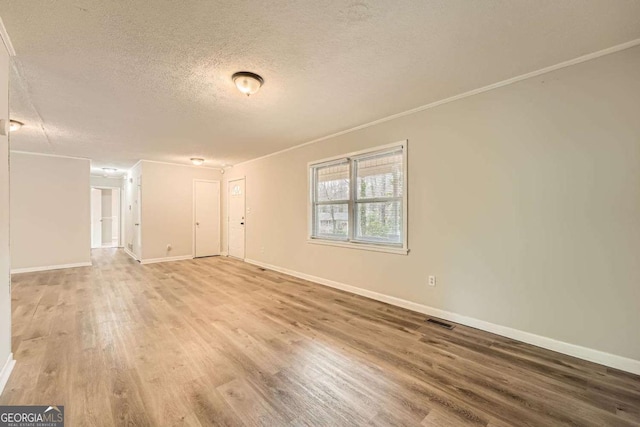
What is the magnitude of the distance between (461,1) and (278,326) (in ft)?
10.3

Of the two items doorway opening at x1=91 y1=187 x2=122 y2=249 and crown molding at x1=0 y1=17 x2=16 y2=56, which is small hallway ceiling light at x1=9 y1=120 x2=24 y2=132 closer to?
crown molding at x1=0 y1=17 x2=16 y2=56

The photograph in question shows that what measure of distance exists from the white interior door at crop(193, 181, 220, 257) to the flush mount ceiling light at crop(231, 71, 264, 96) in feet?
17.4

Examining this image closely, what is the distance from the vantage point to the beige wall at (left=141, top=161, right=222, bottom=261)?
21.1 feet

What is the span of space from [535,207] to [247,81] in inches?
115

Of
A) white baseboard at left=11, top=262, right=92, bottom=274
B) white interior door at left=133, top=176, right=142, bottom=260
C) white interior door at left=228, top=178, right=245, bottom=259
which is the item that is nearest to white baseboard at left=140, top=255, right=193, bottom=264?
white interior door at left=133, top=176, right=142, bottom=260

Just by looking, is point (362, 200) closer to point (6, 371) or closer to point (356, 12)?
point (356, 12)

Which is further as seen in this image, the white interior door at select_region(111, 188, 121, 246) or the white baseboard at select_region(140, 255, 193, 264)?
the white interior door at select_region(111, 188, 121, 246)

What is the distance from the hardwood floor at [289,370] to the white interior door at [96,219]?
6.82m

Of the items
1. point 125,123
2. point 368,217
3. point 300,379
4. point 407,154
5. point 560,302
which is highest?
point 125,123

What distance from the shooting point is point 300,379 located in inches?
78.0

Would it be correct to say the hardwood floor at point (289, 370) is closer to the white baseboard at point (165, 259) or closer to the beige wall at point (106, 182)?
the white baseboard at point (165, 259)

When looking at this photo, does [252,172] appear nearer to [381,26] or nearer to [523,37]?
[381,26]

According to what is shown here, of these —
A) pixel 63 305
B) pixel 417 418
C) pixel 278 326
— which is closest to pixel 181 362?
pixel 278 326

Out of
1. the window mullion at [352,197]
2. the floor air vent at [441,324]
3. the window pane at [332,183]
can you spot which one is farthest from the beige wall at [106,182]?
the floor air vent at [441,324]
